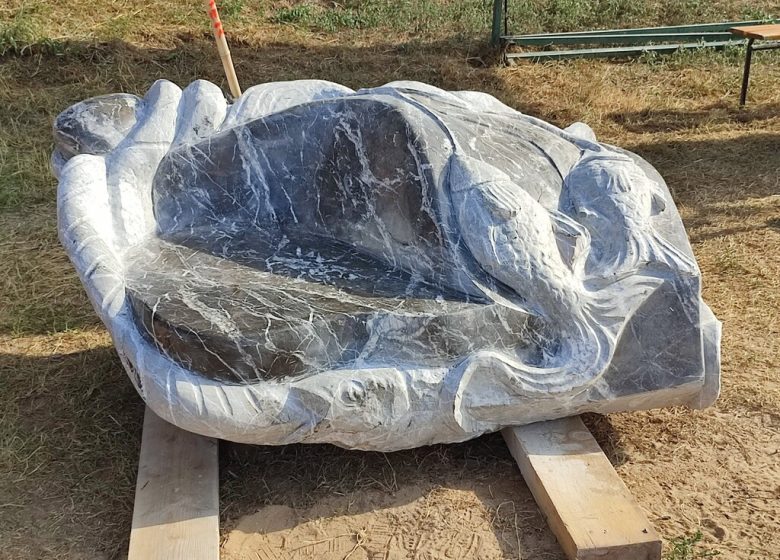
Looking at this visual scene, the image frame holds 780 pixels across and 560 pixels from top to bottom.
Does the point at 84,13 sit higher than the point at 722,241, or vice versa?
the point at 84,13

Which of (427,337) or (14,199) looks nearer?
(427,337)

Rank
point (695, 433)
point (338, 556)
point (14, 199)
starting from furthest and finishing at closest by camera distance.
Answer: point (14, 199) < point (695, 433) < point (338, 556)

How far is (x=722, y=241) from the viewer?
3.93 metres

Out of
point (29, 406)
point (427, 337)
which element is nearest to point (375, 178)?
point (427, 337)

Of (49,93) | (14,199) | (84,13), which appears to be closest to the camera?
A: (14,199)

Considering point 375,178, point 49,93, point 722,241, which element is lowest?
point 722,241

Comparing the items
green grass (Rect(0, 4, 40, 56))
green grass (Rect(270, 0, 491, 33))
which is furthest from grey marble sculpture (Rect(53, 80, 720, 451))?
green grass (Rect(270, 0, 491, 33))

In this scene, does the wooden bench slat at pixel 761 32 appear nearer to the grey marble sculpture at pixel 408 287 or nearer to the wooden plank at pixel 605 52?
the wooden plank at pixel 605 52

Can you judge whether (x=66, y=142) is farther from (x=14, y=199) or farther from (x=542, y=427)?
(x=14, y=199)

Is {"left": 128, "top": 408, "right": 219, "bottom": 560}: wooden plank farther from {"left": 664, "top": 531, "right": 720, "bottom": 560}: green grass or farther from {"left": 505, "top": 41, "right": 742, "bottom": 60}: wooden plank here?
{"left": 505, "top": 41, "right": 742, "bottom": 60}: wooden plank

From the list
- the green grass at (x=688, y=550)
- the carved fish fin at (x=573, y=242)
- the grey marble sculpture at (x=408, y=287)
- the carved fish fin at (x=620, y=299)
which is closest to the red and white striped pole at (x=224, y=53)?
the grey marble sculpture at (x=408, y=287)

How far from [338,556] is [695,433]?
1.18 m

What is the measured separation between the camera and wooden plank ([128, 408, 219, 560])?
7.38 ft

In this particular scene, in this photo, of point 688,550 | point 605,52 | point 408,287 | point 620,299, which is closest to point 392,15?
point 605,52
